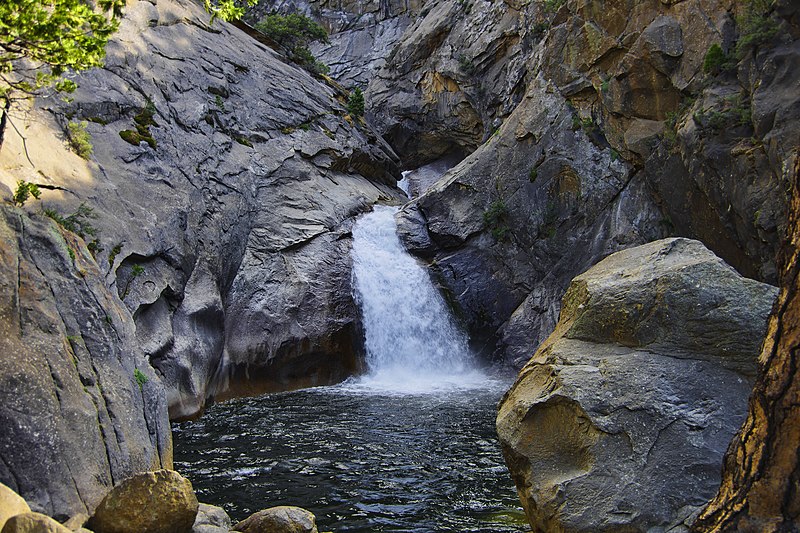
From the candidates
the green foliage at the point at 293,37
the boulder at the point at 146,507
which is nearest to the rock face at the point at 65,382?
the boulder at the point at 146,507

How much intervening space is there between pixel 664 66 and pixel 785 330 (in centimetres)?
1712

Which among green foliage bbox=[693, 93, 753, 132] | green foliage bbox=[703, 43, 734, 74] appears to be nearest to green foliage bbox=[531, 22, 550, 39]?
green foliage bbox=[703, 43, 734, 74]

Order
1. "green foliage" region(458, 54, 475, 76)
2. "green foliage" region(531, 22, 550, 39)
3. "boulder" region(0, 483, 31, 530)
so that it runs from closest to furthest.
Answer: "boulder" region(0, 483, 31, 530)
"green foliage" region(531, 22, 550, 39)
"green foliage" region(458, 54, 475, 76)

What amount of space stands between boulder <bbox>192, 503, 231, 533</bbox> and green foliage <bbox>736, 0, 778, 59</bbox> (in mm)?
15321

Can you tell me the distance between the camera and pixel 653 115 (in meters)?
19.1

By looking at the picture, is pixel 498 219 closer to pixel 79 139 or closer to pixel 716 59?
pixel 716 59

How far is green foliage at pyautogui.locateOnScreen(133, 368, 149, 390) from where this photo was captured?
9.08m

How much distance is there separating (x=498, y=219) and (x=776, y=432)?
64.4ft

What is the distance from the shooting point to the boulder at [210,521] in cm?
684

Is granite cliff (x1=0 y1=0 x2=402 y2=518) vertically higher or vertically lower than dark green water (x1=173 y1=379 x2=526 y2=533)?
higher

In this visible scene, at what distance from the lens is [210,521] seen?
7.42 m

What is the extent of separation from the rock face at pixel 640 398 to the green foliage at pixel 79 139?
12.6 metres

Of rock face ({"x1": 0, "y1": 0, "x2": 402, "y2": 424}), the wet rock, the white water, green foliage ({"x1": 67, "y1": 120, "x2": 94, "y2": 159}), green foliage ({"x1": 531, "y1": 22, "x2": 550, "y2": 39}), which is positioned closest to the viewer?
the wet rock

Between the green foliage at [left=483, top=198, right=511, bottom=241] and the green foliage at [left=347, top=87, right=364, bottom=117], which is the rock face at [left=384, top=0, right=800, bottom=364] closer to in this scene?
the green foliage at [left=483, top=198, right=511, bottom=241]
